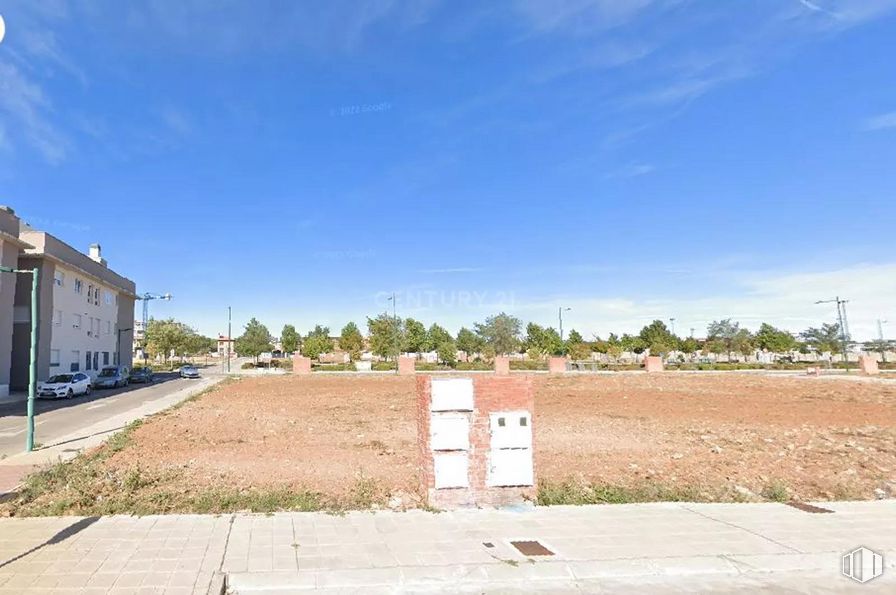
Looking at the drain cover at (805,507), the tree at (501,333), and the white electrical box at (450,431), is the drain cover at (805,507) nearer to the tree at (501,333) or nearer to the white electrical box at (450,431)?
→ the white electrical box at (450,431)

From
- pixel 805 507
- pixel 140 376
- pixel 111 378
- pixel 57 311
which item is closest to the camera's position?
pixel 805 507

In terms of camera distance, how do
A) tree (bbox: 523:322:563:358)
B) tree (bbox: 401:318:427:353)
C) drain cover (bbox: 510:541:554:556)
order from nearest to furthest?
drain cover (bbox: 510:541:554:556) < tree (bbox: 401:318:427:353) < tree (bbox: 523:322:563:358)

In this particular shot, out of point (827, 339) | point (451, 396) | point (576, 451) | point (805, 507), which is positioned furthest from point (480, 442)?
point (827, 339)

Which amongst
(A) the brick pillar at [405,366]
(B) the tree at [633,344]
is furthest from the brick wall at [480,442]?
(B) the tree at [633,344]

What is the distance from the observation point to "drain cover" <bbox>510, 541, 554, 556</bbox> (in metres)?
5.91

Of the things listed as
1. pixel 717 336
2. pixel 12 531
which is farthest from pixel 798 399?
pixel 717 336

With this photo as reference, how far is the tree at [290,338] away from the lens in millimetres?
101938

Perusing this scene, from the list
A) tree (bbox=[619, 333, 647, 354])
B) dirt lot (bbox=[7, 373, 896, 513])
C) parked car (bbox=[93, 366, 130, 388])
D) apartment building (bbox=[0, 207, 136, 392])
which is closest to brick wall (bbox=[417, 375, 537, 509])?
dirt lot (bbox=[7, 373, 896, 513])

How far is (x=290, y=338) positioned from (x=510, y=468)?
9947 cm

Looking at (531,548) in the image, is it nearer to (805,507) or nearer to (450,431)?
(450,431)

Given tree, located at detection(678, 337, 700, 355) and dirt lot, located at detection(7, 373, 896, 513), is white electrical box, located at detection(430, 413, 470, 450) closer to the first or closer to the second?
dirt lot, located at detection(7, 373, 896, 513)

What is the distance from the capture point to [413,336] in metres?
82.2

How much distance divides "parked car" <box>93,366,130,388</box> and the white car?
5935 mm

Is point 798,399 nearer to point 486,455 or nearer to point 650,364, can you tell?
point 486,455
